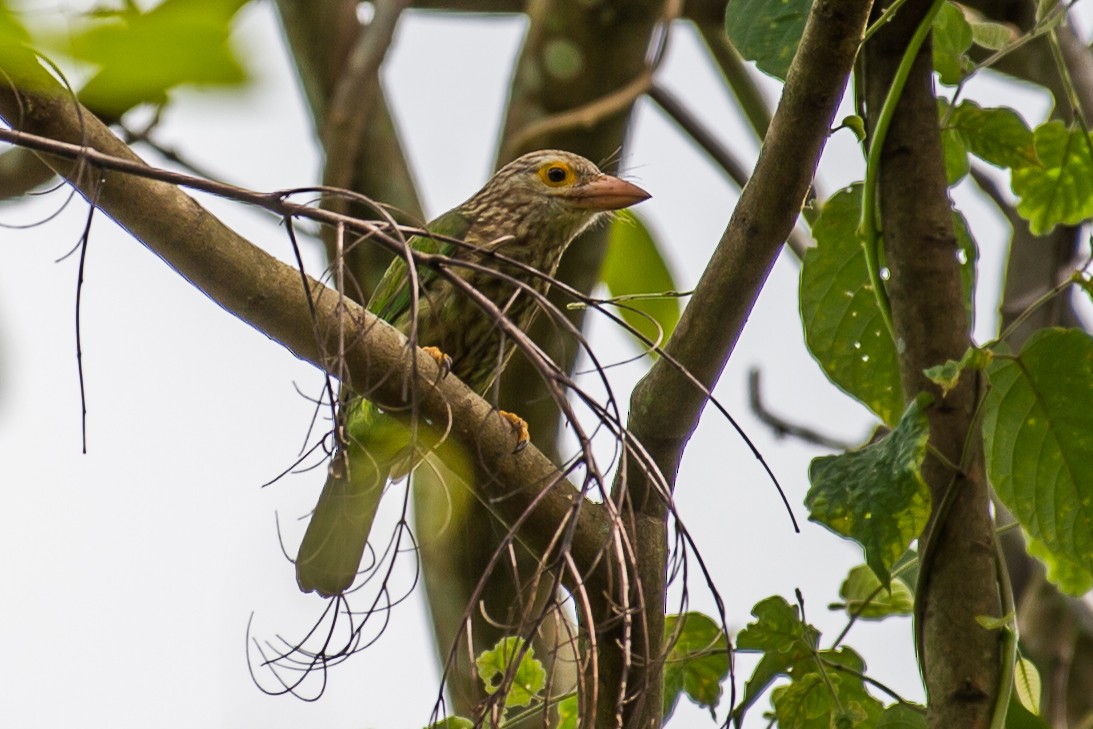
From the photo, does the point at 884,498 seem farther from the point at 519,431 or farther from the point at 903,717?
the point at 519,431

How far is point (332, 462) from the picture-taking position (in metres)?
1.84

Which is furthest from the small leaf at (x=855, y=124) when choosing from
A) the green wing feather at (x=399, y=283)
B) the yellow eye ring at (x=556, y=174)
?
the yellow eye ring at (x=556, y=174)

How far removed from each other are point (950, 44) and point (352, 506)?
1.86m

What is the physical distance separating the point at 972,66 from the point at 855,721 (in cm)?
126

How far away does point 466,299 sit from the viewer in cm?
282

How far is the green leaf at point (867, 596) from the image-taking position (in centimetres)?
236

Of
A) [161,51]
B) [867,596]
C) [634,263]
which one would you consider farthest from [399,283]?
[161,51]

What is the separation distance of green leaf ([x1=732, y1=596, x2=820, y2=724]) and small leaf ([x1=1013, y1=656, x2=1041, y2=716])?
37cm

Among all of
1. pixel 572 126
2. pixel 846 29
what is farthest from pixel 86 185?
pixel 572 126

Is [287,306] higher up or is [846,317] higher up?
[846,317]

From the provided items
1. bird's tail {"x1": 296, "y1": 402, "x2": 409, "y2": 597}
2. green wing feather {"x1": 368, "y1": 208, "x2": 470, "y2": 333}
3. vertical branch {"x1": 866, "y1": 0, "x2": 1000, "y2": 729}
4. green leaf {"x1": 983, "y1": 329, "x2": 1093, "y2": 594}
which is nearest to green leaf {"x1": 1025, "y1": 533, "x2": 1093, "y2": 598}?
green leaf {"x1": 983, "y1": 329, "x2": 1093, "y2": 594}

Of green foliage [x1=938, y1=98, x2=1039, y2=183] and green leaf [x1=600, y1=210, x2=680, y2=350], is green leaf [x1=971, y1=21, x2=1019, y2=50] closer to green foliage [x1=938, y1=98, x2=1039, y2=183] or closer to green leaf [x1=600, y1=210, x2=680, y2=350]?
green foliage [x1=938, y1=98, x2=1039, y2=183]

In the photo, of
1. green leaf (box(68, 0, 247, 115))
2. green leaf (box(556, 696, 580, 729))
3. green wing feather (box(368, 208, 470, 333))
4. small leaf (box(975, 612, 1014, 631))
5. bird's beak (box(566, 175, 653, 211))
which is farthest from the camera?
bird's beak (box(566, 175, 653, 211))

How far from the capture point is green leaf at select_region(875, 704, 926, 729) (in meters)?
2.12
